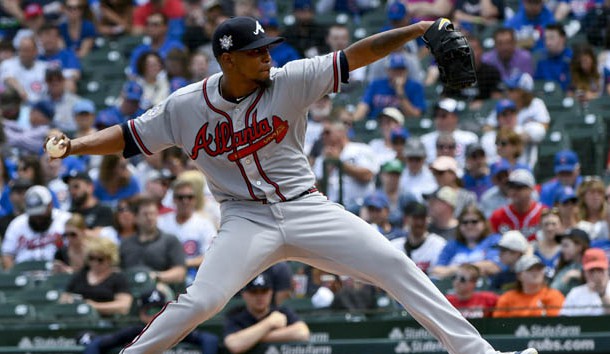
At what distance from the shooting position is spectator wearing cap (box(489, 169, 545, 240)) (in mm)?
9258

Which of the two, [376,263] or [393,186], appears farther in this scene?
[393,186]

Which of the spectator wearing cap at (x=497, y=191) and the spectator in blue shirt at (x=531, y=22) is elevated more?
the spectator in blue shirt at (x=531, y=22)

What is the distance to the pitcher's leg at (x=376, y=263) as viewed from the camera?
5.49 meters

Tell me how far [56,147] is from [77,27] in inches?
361

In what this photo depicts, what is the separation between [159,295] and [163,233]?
1.17 m

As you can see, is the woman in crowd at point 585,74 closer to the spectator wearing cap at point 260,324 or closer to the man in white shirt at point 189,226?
the man in white shirt at point 189,226

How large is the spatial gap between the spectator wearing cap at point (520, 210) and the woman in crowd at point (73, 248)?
3157 mm

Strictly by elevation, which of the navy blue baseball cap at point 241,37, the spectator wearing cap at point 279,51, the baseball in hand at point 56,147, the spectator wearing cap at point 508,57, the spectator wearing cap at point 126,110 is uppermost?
the navy blue baseball cap at point 241,37

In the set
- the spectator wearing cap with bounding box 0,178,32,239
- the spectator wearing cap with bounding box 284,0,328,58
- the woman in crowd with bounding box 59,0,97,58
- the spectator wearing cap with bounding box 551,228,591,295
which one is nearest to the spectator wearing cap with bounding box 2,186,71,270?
the spectator wearing cap with bounding box 0,178,32,239

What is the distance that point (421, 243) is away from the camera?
9156 mm

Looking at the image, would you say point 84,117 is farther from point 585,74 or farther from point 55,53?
point 585,74

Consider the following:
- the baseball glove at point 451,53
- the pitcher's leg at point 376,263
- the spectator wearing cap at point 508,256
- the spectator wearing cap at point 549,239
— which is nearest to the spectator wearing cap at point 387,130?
the spectator wearing cap at point 549,239

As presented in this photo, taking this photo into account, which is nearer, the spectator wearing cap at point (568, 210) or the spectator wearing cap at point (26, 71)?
the spectator wearing cap at point (568, 210)

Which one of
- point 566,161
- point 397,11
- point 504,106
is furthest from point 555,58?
point 566,161
